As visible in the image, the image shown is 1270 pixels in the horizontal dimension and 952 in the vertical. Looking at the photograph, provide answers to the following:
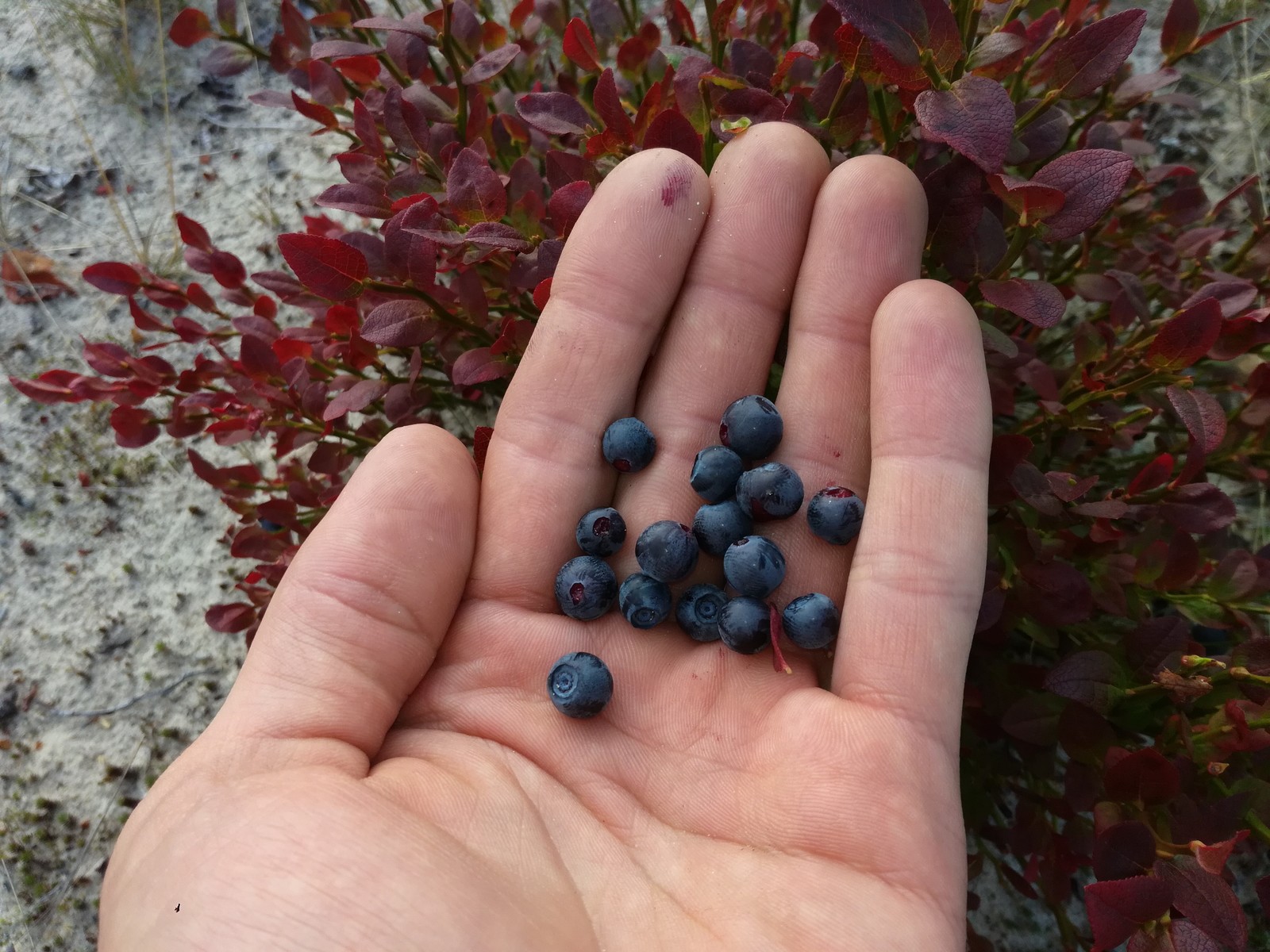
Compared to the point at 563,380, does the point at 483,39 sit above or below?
above

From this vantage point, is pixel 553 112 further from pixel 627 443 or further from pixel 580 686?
pixel 580 686

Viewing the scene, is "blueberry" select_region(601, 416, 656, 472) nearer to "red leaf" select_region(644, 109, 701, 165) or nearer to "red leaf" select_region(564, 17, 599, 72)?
"red leaf" select_region(644, 109, 701, 165)

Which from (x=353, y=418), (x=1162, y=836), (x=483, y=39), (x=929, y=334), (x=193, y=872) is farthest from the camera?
(x=353, y=418)

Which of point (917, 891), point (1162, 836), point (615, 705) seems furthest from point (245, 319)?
point (1162, 836)

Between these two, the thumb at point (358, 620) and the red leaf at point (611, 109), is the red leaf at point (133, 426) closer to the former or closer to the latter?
the thumb at point (358, 620)

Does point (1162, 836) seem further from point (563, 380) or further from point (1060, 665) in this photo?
point (563, 380)

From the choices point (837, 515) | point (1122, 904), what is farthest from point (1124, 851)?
point (837, 515)

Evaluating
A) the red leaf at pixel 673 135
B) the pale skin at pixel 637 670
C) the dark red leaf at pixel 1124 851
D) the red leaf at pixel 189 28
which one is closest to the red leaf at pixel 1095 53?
the pale skin at pixel 637 670
